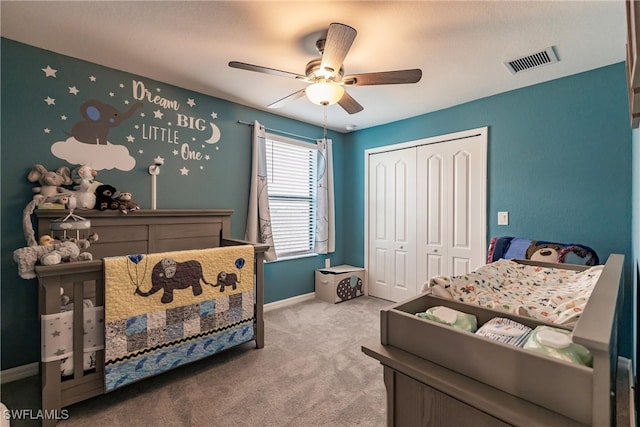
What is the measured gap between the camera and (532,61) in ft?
7.30

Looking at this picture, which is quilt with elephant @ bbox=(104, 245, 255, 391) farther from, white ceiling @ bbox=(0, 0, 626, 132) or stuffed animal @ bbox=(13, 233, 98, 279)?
white ceiling @ bbox=(0, 0, 626, 132)

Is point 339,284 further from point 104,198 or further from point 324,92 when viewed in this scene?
point 104,198

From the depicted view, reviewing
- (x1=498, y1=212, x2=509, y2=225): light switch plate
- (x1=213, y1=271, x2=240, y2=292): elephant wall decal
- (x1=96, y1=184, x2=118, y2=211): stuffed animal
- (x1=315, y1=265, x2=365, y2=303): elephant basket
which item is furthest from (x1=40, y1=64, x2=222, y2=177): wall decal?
(x1=498, y1=212, x2=509, y2=225): light switch plate

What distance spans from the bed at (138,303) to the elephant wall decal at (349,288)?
1.47 m

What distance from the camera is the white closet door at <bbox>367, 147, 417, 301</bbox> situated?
11.8ft

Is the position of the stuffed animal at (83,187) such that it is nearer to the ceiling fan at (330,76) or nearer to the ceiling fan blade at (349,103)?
the ceiling fan at (330,76)

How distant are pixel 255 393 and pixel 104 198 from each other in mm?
1763

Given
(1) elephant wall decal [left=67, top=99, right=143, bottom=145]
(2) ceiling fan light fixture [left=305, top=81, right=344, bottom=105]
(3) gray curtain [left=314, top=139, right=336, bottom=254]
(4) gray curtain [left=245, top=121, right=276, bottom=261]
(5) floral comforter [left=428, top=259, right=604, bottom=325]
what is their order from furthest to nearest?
(3) gray curtain [left=314, top=139, right=336, bottom=254], (4) gray curtain [left=245, top=121, right=276, bottom=261], (1) elephant wall decal [left=67, top=99, right=143, bottom=145], (2) ceiling fan light fixture [left=305, top=81, right=344, bottom=105], (5) floral comforter [left=428, top=259, right=604, bottom=325]

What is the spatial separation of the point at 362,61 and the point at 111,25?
5.49ft

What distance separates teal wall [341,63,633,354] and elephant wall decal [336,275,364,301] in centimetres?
172

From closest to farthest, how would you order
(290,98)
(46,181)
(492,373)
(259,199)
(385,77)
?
(492,373), (385,77), (46,181), (290,98), (259,199)

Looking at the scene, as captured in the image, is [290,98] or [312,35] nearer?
[312,35]

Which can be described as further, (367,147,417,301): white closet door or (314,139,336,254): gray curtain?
(314,139,336,254): gray curtain

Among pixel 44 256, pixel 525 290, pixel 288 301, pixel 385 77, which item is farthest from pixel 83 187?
pixel 525 290
